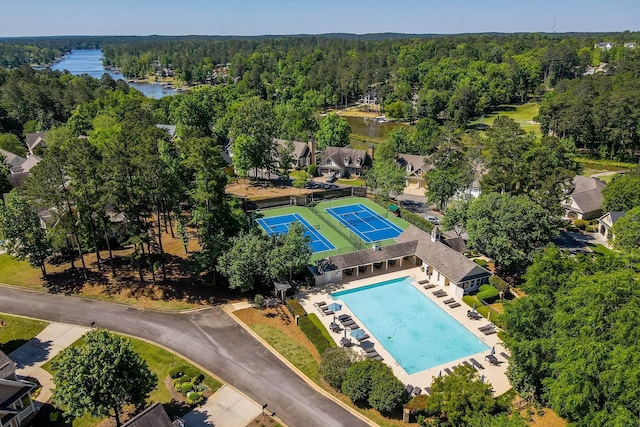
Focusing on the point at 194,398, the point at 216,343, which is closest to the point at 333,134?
the point at 216,343

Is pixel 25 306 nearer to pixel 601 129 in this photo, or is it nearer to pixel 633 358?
pixel 633 358

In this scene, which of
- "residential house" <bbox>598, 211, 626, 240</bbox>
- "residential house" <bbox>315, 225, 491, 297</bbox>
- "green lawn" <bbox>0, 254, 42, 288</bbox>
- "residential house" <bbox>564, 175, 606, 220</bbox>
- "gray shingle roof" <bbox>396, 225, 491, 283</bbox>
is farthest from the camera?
"residential house" <bbox>564, 175, 606, 220</bbox>

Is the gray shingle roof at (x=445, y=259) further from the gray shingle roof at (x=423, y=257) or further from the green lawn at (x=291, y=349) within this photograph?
the green lawn at (x=291, y=349)

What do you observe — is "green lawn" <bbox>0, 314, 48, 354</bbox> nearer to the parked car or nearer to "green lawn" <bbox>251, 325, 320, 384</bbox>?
"green lawn" <bbox>251, 325, 320, 384</bbox>

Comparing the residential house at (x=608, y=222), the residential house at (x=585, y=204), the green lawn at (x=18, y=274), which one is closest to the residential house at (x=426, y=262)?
the residential house at (x=608, y=222)

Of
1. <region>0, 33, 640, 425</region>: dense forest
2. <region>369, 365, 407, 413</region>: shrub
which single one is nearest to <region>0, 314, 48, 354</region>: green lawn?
<region>0, 33, 640, 425</region>: dense forest

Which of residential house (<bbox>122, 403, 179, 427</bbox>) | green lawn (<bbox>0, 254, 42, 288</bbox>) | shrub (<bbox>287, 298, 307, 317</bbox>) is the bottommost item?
shrub (<bbox>287, 298, 307, 317</bbox>)

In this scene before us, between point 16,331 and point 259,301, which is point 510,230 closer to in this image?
point 259,301

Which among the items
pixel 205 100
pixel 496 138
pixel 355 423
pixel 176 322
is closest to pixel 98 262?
pixel 176 322
